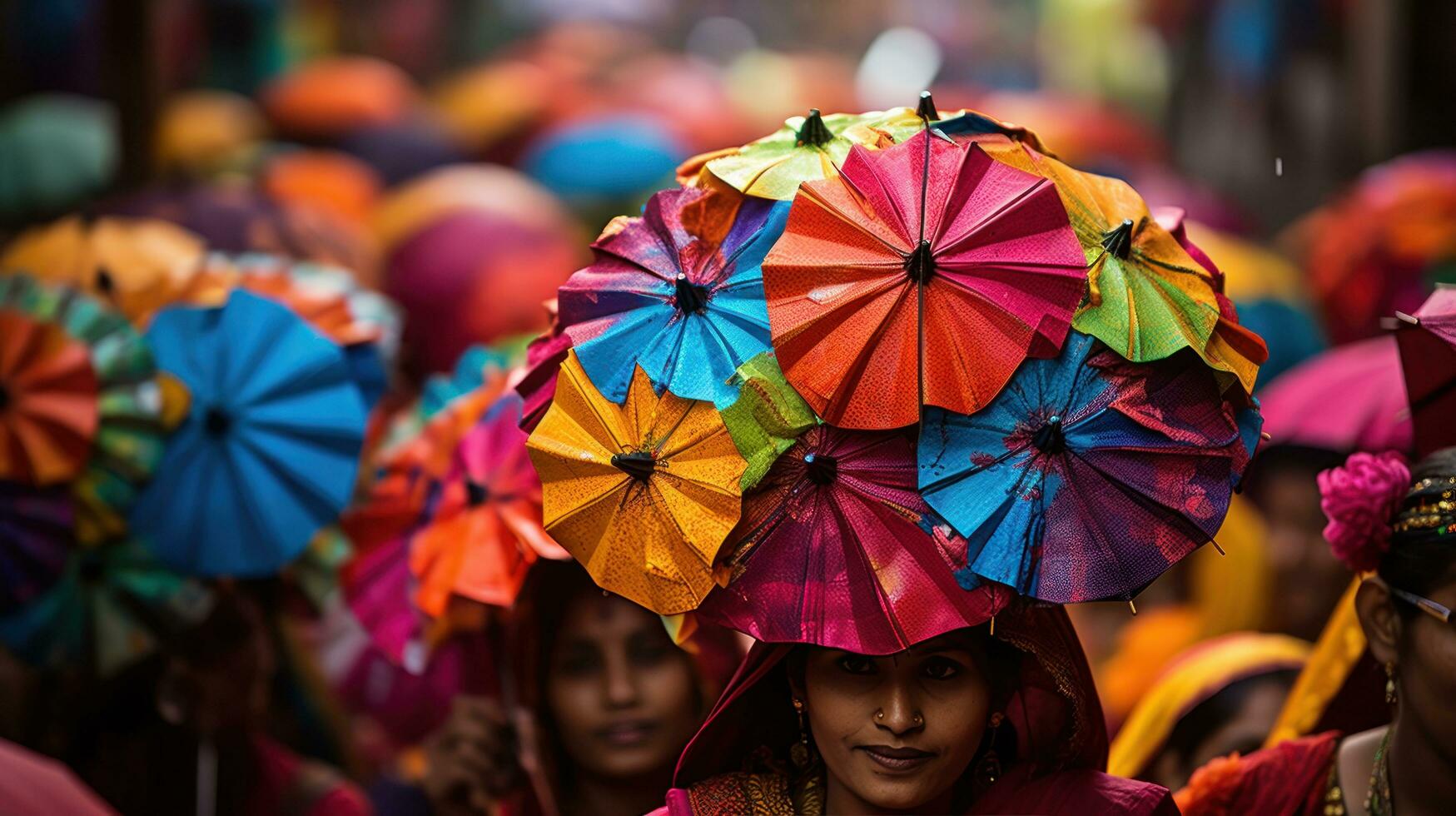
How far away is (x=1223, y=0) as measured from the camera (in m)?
11.9

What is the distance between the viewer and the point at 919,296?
99.7 inches

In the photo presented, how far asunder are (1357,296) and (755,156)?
462 centimetres

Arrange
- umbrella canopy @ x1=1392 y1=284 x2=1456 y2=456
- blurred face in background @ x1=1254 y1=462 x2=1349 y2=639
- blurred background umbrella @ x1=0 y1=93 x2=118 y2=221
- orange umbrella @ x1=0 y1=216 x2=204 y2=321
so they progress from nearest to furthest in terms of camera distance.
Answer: umbrella canopy @ x1=1392 y1=284 x2=1456 y2=456 → orange umbrella @ x1=0 y1=216 x2=204 y2=321 → blurred face in background @ x1=1254 y1=462 x2=1349 y2=639 → blurred background umbrella @ x1=0 y1=93 x2=118 y2=221

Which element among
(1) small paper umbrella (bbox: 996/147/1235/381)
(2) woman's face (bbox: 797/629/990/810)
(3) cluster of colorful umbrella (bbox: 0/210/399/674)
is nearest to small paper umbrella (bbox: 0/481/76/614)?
(3) cluster of colorful umbrella (bbox: 0/210/399/674)

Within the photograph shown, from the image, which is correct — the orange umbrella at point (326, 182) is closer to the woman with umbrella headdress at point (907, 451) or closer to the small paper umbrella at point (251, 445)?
the small paper umbrella at point (251, 445)

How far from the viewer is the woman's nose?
106 inches

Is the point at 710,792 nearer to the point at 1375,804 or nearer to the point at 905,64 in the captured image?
the point at 1375,804

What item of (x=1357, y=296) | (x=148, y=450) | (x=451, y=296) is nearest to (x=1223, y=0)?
(x=1357, y=296)

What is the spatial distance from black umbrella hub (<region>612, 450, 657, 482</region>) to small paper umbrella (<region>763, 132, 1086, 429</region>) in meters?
0.25

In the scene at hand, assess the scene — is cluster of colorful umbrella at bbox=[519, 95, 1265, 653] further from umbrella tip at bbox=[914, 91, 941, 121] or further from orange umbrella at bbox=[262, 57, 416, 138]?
orange umbrella at bbox=[262, 57, 416, 138]

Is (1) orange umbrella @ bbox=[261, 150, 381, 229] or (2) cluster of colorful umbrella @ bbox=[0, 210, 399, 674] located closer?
(2) cluster of colorful umbrella @ bbox=[0, 210, 399, 674]

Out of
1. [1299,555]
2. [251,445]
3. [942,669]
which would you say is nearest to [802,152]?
[942,669]

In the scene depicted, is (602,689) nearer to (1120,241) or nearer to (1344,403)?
(1120,241)

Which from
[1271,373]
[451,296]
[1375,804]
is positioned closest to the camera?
[1375,804]
